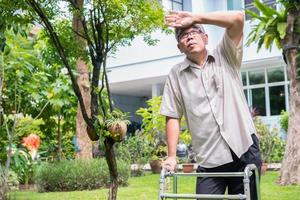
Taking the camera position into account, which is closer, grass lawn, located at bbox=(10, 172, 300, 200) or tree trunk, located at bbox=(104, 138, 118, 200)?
tree trunk, located at bbox=(104, 138, 118, 200)

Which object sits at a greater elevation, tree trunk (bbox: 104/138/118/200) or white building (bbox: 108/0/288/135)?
white building (bbox: 108/0/288/135)

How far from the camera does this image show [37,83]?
301 inches

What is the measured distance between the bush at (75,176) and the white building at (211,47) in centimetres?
890

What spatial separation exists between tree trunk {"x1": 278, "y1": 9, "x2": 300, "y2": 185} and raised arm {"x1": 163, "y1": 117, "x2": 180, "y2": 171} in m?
5.17

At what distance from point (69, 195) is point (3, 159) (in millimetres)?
1185

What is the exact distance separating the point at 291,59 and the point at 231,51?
18.3ft

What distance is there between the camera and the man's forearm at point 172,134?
2658 mm

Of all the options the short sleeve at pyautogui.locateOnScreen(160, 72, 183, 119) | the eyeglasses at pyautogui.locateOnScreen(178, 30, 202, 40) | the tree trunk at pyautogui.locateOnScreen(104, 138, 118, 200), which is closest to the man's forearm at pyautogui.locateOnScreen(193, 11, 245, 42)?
the eyeglasses at pyautogui.locateOnScreen(178, 30, 202, 40)

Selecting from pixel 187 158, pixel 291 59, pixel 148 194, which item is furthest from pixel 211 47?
pixel 148 194

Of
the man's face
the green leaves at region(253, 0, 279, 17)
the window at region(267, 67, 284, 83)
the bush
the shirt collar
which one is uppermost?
the window at region(267, 67, 284, 83)

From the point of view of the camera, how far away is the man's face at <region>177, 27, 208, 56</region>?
2598 mm

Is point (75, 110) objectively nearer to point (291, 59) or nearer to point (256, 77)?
point (291, 59)

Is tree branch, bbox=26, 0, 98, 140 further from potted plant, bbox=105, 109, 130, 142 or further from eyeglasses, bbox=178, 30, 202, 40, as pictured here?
eyeglasses, bbox=178, 30, 202, 40

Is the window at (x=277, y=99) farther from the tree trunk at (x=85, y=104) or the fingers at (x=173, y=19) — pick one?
the fingers at (x=173, y=19)
